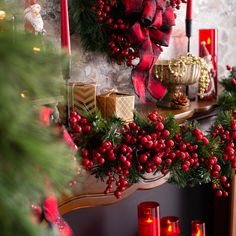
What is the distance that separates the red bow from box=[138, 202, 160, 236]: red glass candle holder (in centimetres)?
32

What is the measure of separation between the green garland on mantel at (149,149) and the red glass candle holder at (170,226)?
27cm

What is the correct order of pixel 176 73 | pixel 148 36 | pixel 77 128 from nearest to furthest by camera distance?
pixel 77 128
pixel 148 36
pixel 176 73

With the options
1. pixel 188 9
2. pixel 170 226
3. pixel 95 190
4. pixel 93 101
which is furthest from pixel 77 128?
pixel 188 9

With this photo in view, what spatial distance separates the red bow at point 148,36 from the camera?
1.20 metres

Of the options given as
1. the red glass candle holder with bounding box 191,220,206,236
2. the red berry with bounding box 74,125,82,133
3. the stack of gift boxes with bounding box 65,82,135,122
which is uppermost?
the stack of gift boxes with bounding box 65,82,135,122

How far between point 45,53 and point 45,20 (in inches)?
32.9

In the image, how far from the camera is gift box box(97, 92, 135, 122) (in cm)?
104

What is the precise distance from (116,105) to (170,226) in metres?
0.55

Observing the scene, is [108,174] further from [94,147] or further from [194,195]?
[194,195]

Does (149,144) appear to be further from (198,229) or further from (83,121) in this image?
(198,229)

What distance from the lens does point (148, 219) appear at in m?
1.31

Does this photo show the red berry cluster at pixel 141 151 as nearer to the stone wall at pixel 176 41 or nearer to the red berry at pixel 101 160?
the red berry at pixel 101 160

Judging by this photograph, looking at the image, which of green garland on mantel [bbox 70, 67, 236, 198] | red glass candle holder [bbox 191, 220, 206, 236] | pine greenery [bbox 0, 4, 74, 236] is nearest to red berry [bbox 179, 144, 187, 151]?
green garland on mantel [bbox 70, 67, 236, 198]

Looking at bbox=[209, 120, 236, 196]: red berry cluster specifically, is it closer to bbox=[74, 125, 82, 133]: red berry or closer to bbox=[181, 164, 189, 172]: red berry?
bbox=[181, 164, 189, 172]: red berry
